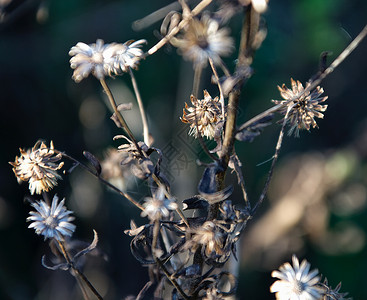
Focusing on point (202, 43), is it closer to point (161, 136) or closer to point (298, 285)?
point (298, 285)

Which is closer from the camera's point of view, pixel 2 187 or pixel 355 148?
pixel 2 187

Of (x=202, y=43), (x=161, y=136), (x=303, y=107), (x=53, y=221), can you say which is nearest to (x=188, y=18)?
(x=202, y=43)

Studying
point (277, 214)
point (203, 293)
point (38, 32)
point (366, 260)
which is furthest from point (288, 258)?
point (38, 32)

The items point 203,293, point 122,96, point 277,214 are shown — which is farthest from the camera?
point 277,214

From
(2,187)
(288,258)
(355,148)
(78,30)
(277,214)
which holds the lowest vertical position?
(2,187)

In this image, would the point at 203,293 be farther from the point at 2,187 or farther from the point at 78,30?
the point at 78,30

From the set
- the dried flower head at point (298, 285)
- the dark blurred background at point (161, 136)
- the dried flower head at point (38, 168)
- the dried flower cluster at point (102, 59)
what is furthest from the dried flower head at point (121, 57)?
the dark blurred background at point (161, 136)
